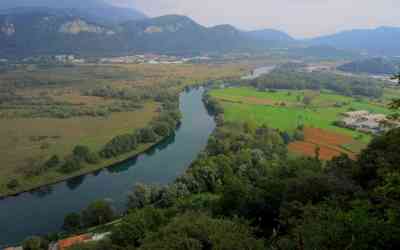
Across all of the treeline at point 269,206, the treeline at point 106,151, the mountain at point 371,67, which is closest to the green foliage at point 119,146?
the treeline at point 106,151

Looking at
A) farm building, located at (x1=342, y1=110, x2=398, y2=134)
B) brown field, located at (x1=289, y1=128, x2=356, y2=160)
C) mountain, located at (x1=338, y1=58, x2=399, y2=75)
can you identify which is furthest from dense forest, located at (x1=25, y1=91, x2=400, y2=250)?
mountain, located at (x1=338, y1=58, x2=399, y2=75)

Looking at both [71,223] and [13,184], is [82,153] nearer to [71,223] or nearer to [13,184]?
[13,184]

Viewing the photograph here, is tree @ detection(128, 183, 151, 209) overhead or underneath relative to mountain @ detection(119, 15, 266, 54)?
underneath

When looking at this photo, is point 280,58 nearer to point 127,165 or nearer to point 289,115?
point 289,115

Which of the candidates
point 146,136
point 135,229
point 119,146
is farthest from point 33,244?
point 146,136

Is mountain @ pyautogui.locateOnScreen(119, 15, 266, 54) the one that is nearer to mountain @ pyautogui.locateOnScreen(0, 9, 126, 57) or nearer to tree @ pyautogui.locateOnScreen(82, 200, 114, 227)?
mountain @ pyautogui.locateOnScreen(0, 9, 126, 57)

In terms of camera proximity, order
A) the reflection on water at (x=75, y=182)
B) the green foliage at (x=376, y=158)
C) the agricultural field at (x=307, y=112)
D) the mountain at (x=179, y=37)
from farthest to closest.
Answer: the mountain at (x=179, y=37), the agricultural field at (x=307, y=112), the reflection on water at (x=75, y=182), the green foliage at (x=376, y=158)

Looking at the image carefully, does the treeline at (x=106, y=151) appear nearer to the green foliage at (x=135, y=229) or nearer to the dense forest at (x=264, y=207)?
the dense forest at (x=264, y=207)
